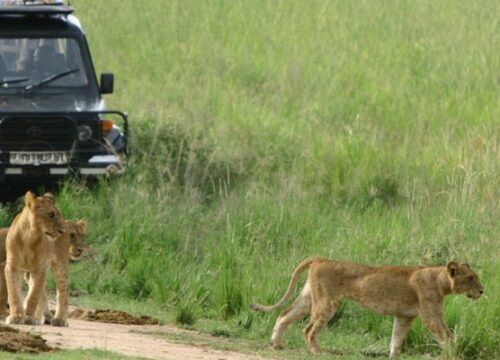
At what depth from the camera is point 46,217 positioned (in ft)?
35.5

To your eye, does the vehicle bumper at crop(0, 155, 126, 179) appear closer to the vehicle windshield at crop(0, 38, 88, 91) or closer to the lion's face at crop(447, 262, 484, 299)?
the vehicle windshield at crop(0, 38, 88, 91)

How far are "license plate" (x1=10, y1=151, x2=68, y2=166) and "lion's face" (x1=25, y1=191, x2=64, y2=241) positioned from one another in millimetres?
4727

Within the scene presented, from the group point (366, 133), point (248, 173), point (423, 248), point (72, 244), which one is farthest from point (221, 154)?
point (72, 244)

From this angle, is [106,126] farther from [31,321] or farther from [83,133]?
[31,321]

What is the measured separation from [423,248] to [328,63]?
10.4 meters

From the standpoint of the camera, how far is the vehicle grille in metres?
15.6

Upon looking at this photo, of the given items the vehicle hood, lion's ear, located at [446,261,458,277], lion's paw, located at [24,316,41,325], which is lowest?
lion's paw, located at [24,316,41,325]

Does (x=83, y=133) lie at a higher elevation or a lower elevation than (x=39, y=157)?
higher

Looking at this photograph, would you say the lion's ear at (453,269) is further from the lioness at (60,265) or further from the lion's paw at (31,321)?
the lion's paw at (31,321)

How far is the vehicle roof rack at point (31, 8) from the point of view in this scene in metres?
16.1

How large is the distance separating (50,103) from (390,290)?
5734mm

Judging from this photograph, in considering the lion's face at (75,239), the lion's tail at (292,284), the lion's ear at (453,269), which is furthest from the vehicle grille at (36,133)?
the lion's ear at (453,269)

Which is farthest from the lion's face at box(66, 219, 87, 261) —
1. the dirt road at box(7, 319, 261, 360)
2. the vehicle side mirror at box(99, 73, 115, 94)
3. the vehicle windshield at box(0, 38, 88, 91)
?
the vehicle windshield at box(0, 38, 88, 91)

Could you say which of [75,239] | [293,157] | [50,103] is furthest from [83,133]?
[75,239]
